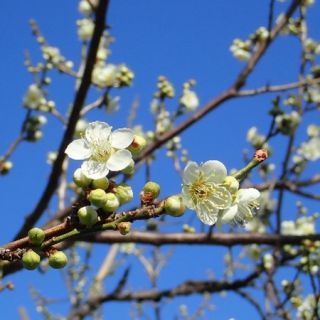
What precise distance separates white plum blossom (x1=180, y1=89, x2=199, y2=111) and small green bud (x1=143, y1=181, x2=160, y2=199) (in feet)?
11.7

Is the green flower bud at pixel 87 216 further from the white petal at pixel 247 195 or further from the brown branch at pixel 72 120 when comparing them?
the brown branch at pixel 72 120

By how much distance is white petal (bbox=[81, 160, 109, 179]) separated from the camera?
1.48 m

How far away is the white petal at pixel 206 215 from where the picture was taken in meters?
1.57

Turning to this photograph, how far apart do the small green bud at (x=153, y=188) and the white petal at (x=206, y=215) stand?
21 centimetres

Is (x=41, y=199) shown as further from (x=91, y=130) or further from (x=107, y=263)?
(x=107, y=263)

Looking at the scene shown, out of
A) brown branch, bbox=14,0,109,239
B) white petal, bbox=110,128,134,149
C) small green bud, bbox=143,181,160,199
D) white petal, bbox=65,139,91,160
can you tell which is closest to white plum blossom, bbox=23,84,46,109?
brown branch, bbox=14,0,109,239

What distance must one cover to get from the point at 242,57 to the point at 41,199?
251 centimetres

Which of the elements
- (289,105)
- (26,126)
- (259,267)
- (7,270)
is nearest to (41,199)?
(7,270)

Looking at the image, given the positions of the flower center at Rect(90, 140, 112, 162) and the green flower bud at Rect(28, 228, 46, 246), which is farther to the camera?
the flower center at Rect(90, 140, 112, 162)

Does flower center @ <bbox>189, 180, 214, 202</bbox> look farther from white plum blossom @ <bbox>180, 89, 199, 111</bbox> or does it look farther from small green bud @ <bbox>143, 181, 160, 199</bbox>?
white plum blossom @ <bbox>180, 89, 199, 111</bbox>

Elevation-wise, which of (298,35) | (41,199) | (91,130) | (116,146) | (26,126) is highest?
(298,35)

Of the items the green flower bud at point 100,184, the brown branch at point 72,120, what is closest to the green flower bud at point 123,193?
the green flower bud at point 100,184

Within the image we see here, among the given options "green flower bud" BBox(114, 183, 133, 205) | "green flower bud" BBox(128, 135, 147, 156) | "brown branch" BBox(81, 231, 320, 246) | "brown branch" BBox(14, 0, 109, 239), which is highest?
"brown branch" BBox(14, 0, 109, 239)

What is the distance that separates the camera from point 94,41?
3246 mm
